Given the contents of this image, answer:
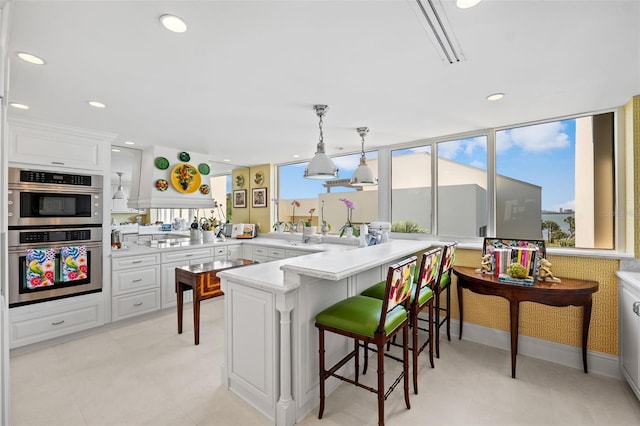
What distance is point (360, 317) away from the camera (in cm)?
176

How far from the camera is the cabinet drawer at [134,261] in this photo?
3414mm

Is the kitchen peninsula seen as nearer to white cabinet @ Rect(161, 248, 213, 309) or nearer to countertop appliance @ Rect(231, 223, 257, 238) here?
white cabinet @ Rect(161, 248, 213, 309)

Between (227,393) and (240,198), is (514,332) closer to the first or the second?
(227,393)

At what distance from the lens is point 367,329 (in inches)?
66.7

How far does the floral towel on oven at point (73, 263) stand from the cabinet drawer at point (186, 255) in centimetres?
86

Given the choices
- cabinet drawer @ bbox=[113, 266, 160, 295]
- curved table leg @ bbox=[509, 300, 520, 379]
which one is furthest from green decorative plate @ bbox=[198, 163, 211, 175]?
curved table leg @ bbox=[509, 300, 520, 379]

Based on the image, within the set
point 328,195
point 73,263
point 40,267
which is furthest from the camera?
point 328,195

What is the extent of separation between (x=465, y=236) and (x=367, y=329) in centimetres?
234


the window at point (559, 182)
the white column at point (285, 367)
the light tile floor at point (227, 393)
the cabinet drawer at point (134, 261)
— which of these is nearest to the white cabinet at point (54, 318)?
the light tile floor at point (227, 393)

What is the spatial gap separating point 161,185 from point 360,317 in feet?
11.4

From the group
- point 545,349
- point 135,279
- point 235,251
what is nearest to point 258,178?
point 235,251

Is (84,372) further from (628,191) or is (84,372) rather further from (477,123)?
(628,191)

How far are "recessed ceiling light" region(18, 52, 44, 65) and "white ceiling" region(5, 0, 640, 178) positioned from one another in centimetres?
5

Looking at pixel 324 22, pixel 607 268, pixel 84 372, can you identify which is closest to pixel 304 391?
pixel 84 372
